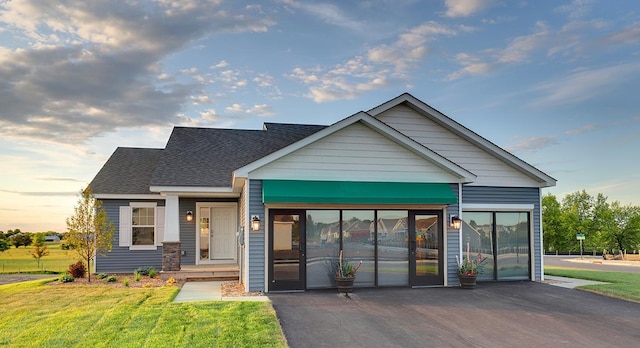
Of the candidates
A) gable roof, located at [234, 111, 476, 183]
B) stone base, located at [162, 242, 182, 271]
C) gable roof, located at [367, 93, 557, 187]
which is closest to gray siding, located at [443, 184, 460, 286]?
Result: gable roof, located at [234, 111, 476, 183]

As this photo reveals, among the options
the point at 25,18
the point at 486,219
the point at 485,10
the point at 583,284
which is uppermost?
the point at 485,10

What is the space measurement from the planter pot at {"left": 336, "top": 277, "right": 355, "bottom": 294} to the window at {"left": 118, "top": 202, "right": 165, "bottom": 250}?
8.94m

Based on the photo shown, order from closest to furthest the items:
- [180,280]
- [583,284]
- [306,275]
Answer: [306,275]
[583,284]
[180,280]

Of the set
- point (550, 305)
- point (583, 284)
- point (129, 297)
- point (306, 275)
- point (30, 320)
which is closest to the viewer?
point (30, 320)

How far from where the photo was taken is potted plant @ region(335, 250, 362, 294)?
1259 cm

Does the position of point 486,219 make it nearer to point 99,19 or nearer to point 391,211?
point 391,211

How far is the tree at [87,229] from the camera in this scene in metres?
16.5

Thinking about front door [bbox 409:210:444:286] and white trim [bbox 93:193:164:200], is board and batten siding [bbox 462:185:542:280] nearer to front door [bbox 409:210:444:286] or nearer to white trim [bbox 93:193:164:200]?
front door [bbox 409:210:444:286]

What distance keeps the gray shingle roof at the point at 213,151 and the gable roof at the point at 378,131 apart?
4.73 m

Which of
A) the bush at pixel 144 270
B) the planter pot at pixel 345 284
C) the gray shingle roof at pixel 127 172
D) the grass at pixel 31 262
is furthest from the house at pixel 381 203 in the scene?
the grass at pixel 31 262

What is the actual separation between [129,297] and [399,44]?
1169 cm

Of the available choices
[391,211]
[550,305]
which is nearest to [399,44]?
[391,211]

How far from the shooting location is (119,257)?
18344 mm

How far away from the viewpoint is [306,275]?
13102 millimetres
